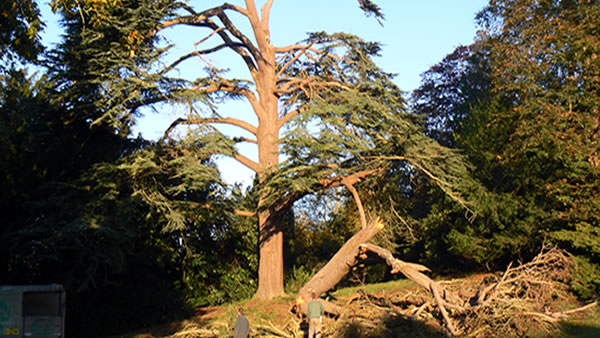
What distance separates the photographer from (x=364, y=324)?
14156 mm

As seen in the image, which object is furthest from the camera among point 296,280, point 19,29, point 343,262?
point 296,280

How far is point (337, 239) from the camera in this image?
27.2m

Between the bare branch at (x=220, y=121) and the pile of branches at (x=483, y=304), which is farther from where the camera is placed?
the bare branch at (x=220, y=121)

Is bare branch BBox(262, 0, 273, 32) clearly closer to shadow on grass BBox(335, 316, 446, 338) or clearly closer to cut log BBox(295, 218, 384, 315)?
cut log BBox(295, 218, 384, 315)

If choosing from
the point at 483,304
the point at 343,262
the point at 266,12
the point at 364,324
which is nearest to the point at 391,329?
the point at 364,324

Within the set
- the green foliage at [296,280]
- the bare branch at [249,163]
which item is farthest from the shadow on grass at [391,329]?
the green foliage at [296,280]

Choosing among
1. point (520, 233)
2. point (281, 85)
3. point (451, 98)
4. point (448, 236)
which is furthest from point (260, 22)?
point (451, 98)

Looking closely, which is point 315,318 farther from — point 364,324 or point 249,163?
point 249,163

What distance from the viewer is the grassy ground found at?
537 inches

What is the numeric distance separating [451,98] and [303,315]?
27.6 m

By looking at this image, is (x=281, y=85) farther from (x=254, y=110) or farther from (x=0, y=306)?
(x=0, y=306)

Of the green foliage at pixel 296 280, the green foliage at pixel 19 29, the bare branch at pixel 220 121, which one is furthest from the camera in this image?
the green foliage at pixel 296 280

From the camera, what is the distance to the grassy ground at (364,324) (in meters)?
13.6

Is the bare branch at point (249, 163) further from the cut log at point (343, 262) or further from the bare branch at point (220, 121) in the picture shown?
the cut log at point (343, 262)
